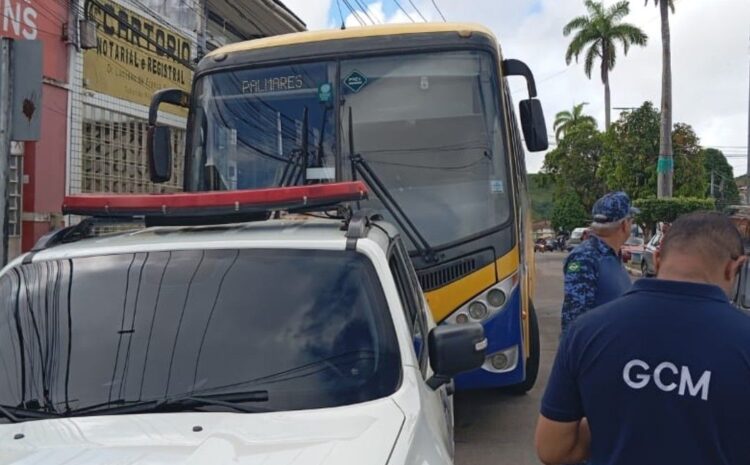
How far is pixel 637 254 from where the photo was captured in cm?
2633

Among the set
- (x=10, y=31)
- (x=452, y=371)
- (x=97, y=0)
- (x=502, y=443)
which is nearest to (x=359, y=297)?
(x=452, y=371)

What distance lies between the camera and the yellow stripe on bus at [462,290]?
18.7 feet

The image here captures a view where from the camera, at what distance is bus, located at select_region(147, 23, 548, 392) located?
5.75 meters

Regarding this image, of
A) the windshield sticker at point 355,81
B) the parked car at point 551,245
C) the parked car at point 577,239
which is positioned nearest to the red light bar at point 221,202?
the parked car at point 577,239

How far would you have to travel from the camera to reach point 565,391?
2.22m

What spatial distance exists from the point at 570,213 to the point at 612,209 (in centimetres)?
4753

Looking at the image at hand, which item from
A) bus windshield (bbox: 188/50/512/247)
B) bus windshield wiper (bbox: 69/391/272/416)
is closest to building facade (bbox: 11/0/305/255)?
bus windshield (bbox: 188/50/512/247)

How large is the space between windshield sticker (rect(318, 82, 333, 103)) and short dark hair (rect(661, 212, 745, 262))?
436 centimetres

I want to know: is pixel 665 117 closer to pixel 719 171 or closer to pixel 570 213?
pixel 570 213

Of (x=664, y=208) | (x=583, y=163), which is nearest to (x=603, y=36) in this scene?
(x=583, y=163)

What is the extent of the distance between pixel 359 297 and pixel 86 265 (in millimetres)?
1177

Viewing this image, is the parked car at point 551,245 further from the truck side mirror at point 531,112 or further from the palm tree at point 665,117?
the truck side mirror at point 531,112

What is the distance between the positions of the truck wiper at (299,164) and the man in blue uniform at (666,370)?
4.28 meters

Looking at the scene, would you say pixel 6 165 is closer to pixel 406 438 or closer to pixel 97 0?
pixel 406 438
